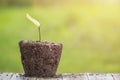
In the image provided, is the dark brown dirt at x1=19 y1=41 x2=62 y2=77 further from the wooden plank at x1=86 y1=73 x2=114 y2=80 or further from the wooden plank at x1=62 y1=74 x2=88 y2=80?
the wooden plank at x1=86 y1=73 x2=114 y2=80

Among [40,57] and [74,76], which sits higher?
[40,57]

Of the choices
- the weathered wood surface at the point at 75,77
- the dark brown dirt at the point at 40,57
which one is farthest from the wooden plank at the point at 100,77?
the dark brown dirt at the point at 40,57

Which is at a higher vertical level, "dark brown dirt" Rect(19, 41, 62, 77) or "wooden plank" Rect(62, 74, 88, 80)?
"dark brown dirt" Rect(19, 41, 62, 77)

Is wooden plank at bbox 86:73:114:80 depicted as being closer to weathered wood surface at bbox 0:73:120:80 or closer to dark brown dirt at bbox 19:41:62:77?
weathered wood surface at bbox 0:73:120:80

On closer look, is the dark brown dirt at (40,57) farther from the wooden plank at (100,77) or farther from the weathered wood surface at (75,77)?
the wooden plank at (100,77)

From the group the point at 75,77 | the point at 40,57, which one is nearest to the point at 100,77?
the point at 75,77

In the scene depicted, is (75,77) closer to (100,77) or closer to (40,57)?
(100,77)

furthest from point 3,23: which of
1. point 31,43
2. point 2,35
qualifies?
point 31,43

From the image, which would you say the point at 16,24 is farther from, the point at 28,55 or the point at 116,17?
the point at 116,17

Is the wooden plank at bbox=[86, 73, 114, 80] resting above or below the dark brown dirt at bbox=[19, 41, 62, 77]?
below

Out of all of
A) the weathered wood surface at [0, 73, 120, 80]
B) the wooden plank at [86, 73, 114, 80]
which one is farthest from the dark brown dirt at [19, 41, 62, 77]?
the wooden plank at [86, 73, 114, 80]
